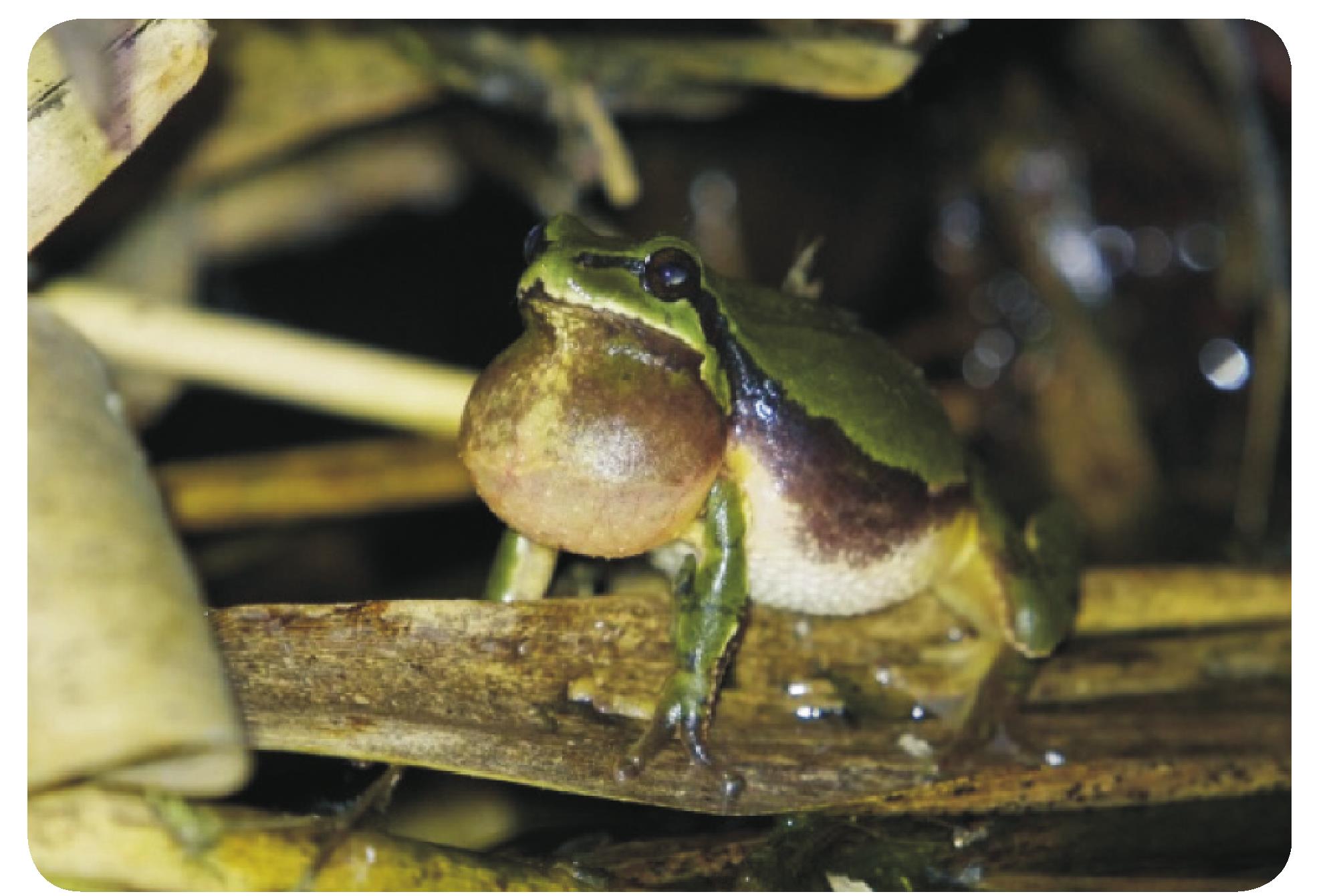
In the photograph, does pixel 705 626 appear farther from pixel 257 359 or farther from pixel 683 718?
pixel 257 359

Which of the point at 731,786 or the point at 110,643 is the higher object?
the point at 110,643

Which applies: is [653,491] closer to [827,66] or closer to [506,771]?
[506,771]

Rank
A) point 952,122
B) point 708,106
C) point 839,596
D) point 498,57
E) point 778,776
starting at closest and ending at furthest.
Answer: point 778,776 → point 839,596 → point 498,57 → point 708,106 → point 952,122

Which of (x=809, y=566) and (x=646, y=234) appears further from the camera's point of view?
(x=646, y=234)

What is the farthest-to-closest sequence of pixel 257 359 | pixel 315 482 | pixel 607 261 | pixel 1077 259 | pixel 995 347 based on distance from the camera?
pixel 995 347
pixel 1077 259
pixel 315 482
pixel 257 359
pixel 607 261

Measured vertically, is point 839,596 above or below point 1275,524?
above

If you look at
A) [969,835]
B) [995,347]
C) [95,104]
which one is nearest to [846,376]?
[969,835]

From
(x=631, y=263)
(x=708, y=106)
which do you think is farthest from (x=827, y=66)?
(x=631, y=263)
